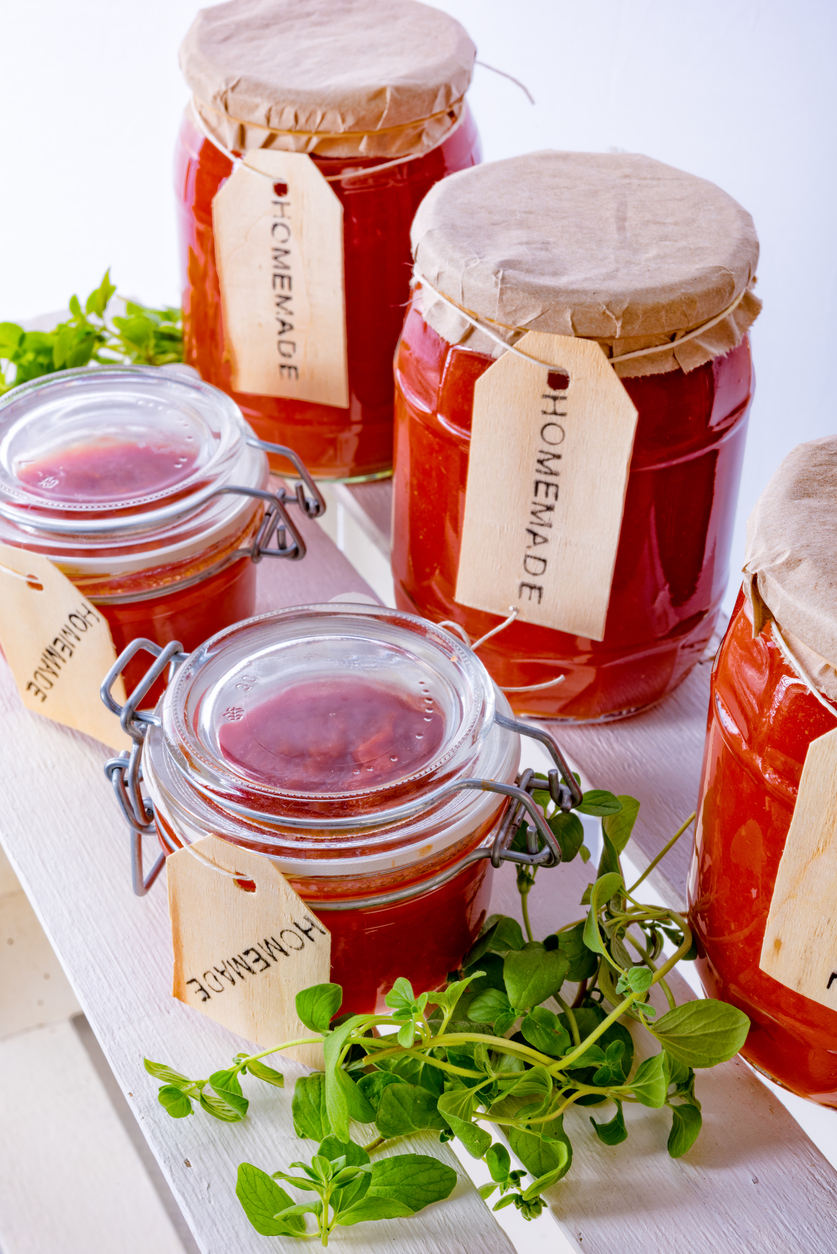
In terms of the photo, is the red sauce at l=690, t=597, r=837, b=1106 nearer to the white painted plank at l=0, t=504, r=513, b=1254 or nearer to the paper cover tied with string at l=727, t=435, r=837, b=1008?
the paper cover tied with string at l=727, t=435, r=837, b=1008

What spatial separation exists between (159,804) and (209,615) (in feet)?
0.56

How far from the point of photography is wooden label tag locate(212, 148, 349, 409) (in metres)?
Result: 0.71

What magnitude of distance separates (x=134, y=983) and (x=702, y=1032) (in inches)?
10.3

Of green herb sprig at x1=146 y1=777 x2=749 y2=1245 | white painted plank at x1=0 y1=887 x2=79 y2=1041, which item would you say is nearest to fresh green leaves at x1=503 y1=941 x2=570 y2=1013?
green herb sprig at x1=146 y1=777 x2=749 y2=1245

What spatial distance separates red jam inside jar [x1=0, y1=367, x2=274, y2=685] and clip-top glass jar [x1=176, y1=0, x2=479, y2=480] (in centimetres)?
10

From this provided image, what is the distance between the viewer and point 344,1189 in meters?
0.49

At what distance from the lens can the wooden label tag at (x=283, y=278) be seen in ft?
2.35

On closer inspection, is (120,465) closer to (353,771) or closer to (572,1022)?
(353,771)

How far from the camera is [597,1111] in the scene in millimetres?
553

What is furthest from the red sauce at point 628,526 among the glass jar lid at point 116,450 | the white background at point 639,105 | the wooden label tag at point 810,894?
the white background at point 639,105

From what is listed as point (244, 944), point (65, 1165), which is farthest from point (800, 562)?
point (65, 1165)

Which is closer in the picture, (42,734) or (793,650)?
(793,650)

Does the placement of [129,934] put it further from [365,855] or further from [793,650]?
[793,650]

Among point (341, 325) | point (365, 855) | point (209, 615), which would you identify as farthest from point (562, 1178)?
point (341, 325)
